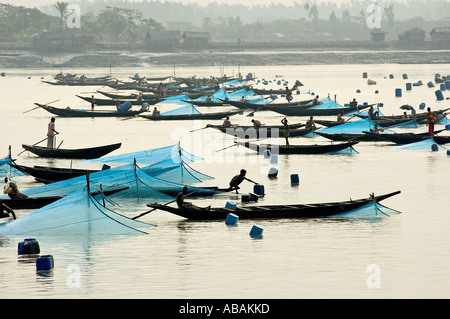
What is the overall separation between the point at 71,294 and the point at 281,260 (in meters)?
5.50

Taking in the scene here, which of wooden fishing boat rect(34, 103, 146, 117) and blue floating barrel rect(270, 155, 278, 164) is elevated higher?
blue floating barrel rect(270, 155, 278, 164)

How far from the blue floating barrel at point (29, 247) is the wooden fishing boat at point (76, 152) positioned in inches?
633

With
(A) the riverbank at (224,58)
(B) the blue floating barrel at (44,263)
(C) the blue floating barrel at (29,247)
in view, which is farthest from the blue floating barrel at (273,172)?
(A) the riverbank at (224,58)

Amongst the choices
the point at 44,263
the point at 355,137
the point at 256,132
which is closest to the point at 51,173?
the point at 44,263

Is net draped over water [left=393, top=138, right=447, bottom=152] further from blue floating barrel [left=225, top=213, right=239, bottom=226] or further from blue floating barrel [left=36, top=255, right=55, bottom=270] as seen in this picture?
blue floating barrel [left=36, top=255, right=55, bottom=270]

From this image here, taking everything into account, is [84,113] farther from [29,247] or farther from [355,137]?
[29,247]

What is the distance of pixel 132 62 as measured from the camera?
164 metres

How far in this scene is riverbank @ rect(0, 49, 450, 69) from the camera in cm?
16138

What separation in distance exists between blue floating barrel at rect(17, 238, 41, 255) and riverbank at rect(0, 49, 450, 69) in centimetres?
13909

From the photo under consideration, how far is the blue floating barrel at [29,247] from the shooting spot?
2156 cm

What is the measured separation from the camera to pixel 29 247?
70.8 feet

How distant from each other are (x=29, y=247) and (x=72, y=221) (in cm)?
195

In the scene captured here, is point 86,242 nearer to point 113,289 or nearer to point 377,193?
point 113,289

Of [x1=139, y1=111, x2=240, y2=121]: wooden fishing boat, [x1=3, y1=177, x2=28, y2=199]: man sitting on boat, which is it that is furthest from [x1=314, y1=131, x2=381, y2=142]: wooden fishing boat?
[x1=3, y1=177, x2=28, y2=199]: man sitting on boat
